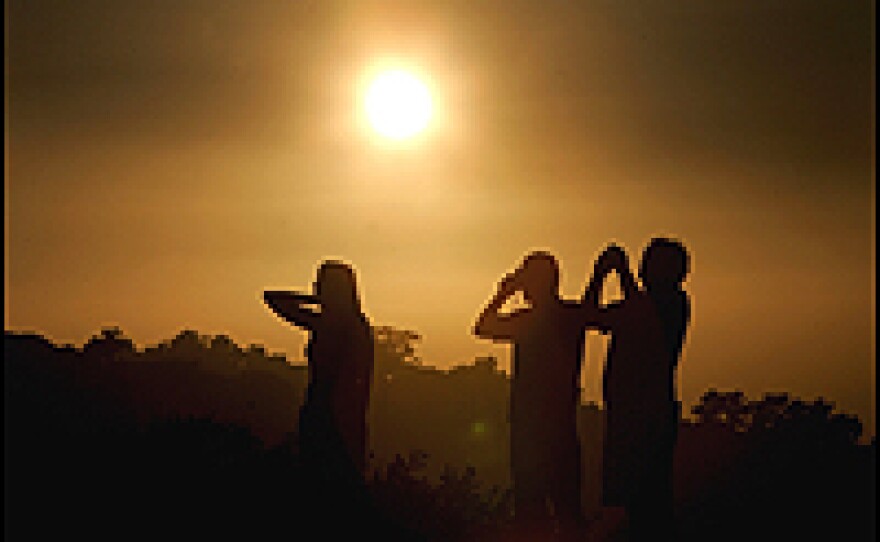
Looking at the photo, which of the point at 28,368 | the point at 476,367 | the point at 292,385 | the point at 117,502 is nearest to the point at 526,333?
the point at 117,502

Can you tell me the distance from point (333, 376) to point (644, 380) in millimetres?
3547

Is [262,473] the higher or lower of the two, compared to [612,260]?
lower

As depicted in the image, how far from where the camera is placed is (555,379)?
17250 millimetres

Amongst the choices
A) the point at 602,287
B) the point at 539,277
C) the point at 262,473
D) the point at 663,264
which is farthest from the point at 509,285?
the point at 262,473

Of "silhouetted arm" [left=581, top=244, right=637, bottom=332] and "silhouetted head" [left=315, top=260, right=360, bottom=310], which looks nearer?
"silhouetted arm" [left=581, top=244, right=637, bottom=332]

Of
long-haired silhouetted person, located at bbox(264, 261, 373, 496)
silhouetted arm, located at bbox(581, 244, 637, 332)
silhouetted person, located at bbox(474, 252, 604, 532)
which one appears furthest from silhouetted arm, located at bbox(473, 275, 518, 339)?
long-haired silhouetted person, located at bbox(264, 261, 373, 496)

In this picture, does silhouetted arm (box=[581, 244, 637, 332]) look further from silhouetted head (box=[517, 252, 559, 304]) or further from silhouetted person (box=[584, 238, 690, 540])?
silhouetted head (box=[517, 252, 559, 304])

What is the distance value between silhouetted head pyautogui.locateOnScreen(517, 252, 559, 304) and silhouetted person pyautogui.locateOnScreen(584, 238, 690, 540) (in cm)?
48

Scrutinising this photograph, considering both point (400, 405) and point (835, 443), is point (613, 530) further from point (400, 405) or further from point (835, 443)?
point (400, 405)

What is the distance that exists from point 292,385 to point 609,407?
18437 mm

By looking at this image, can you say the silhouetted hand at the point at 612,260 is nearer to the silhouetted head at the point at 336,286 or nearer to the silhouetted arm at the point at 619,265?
the silhouetted arm at the point at 619,265

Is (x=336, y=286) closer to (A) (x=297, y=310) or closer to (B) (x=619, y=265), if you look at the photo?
(A) (x=297, y=310)

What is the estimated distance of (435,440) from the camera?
29.6 metres

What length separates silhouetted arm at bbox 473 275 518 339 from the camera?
1714cm
